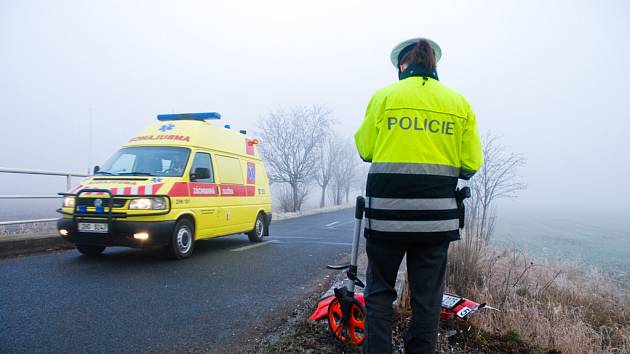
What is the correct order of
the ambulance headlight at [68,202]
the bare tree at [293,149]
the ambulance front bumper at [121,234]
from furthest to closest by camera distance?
the bare tree at [293,149], the ambulance headlight at [68,202], the ambulance front bumper at [121,234]

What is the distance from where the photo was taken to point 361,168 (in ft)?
179

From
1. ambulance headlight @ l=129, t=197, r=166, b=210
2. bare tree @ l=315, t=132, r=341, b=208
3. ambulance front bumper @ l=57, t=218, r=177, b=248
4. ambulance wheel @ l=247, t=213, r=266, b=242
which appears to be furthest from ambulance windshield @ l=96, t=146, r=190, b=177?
bare tree @ l=315, t=132, r=341, b=208

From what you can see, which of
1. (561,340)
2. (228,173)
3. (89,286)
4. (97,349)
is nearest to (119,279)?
(89,286)

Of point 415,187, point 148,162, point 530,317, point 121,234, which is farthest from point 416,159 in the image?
point 148,162

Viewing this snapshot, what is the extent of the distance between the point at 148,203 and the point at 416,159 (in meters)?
4.48

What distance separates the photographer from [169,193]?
17.9 feet

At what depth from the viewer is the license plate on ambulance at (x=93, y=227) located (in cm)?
508

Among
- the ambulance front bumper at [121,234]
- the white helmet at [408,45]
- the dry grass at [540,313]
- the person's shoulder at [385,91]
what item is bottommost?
the dry grass at [540,313]

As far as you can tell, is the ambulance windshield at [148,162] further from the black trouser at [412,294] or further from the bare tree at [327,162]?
the bare tree at [327,162]

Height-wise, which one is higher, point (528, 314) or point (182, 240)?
point (182, 240)

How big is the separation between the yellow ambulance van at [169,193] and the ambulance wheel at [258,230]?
0.11 feet

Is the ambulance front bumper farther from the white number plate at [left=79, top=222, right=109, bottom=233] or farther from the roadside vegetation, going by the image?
the roadside vegetation

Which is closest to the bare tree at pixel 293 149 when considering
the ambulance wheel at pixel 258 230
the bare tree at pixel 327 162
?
the bare tree at pixel 327 162

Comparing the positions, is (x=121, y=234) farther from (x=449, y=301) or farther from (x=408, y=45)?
(x=408, y=45)
